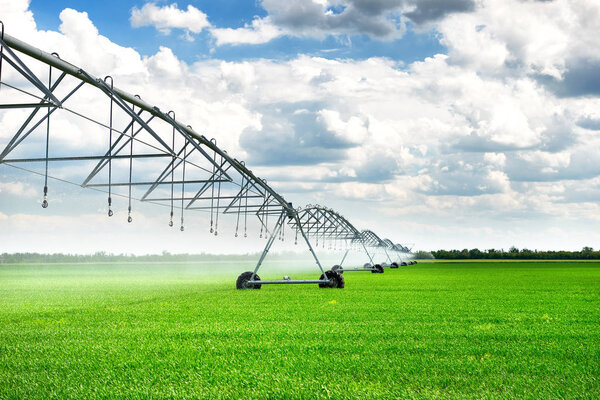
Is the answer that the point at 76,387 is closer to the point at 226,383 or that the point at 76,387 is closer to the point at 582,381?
the point at 226,383

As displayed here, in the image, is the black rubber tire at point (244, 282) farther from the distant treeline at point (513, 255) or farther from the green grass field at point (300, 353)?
the distant treeline at point (513, 255)

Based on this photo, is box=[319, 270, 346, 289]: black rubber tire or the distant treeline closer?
box=[319, 270, 346, 289]: black rubber tire

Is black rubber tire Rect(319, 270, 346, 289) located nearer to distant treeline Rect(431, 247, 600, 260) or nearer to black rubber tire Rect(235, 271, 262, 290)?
black rubber tire Rect(235, 271, 262, 290)

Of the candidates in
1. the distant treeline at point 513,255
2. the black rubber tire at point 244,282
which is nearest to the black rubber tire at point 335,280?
the black rubber tire at point 244,282

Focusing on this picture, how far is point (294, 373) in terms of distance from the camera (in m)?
6.39

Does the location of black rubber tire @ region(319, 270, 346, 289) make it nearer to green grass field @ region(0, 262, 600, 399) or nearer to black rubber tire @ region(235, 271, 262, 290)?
black rubber tire @ region(235, 271, 262, 290)

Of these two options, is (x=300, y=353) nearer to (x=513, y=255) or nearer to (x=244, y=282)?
(x=244, y=282)

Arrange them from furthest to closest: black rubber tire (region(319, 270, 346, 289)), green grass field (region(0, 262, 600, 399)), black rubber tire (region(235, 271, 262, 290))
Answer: black rubber tire (region(319, 270, 346, 289))
black rubber tire (region(235, 271, 262, 290))
green grass field (region(0, 262, 600, 399))

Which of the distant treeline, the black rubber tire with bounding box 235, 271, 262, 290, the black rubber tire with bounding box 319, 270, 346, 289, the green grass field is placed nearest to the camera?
the green grass field

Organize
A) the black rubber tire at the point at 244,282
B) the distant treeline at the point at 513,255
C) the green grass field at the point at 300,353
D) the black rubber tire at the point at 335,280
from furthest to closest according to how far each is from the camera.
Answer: the distant treeline at the point at 513,255 → the black rubber tire at the point at 335,280 → the black rubber tire at the point at 244,282 → the green grass field at the point at 300,353

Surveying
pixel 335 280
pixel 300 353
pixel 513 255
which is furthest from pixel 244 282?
pixel 513 255

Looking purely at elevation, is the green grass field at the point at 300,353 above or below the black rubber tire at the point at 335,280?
below

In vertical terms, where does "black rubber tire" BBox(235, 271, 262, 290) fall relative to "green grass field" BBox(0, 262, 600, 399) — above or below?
above

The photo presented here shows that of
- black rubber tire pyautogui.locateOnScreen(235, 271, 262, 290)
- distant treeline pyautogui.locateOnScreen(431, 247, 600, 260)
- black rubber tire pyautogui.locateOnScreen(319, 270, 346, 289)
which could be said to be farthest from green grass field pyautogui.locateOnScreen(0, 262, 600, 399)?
distant treeline pyautogui.locateOnScreen(431, 247, 600, 260)
